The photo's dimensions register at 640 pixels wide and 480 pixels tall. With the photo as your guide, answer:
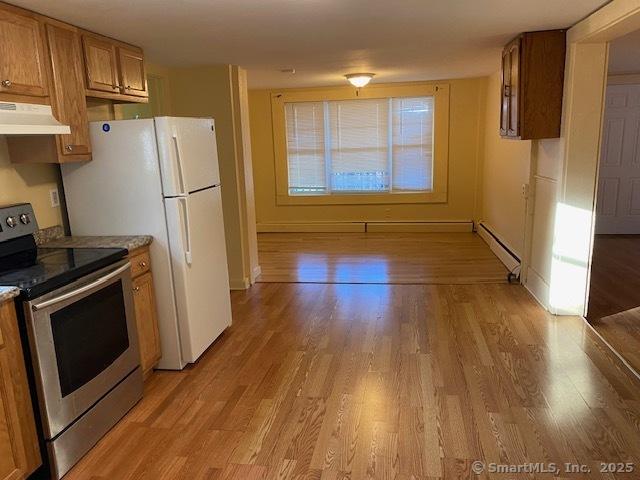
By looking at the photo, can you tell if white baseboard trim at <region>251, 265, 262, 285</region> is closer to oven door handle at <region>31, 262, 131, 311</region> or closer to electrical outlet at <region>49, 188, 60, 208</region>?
electrical outlet at <region>49, 188, 60, 208</region>

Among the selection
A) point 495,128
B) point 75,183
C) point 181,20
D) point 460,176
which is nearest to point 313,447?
point 75,183

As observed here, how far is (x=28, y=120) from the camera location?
2402 millimetres

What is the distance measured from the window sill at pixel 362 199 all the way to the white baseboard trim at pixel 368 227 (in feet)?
1.09

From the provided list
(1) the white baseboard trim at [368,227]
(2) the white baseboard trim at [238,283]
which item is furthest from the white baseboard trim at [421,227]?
(2) the white baseboard trim at [238,283]

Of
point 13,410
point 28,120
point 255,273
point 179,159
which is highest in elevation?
point 28,120

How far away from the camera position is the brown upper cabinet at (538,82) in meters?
3.53

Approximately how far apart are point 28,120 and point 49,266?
0.76 metres

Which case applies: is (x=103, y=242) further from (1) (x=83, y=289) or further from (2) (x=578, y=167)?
(2) (x=578, y=167)

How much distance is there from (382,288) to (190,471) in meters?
2.85

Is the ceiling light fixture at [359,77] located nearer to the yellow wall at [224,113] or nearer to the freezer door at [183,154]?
the yellow wall at [224,113]

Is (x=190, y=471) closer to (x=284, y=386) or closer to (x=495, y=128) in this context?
(x=284, y=386)

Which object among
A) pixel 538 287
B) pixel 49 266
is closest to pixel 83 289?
pixel 49 266

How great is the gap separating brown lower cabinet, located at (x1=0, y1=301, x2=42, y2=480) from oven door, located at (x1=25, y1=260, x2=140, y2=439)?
0.05 m

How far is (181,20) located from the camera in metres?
2.83
